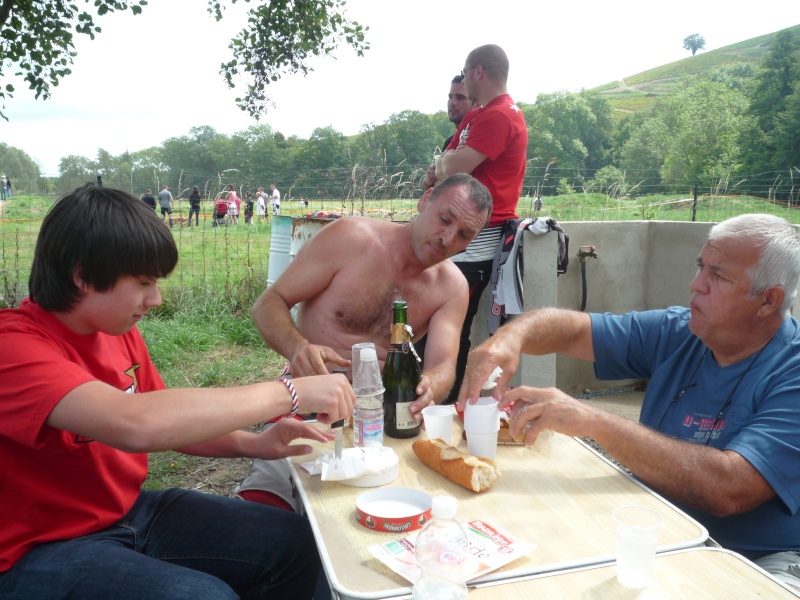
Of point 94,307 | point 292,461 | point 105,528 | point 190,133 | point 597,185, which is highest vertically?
point 190,133

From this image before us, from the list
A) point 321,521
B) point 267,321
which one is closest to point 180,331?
point 267,321

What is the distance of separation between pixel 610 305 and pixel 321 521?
14.8 ft

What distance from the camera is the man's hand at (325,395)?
1.51m

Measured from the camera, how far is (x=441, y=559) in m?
1.08

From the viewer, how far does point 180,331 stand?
6.47 m

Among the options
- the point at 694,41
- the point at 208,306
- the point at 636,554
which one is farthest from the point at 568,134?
the point at 694,41

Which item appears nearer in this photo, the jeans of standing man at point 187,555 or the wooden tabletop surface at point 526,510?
the wooden tabletop surface at point 526,510

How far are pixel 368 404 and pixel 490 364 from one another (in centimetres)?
46

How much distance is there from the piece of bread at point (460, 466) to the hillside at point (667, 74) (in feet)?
315

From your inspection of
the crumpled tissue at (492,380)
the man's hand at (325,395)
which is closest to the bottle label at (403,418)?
the crumpled tissue at (492,380)

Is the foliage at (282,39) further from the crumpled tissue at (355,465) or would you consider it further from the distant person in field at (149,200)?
the crumpled tissue at (355,465)

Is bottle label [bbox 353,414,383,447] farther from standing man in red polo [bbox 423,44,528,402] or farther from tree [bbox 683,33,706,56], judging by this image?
tree [bbox 683,33,706,56]

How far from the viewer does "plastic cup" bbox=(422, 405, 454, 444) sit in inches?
71.2

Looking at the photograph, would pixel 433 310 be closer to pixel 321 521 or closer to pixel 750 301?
pixel 750 301
